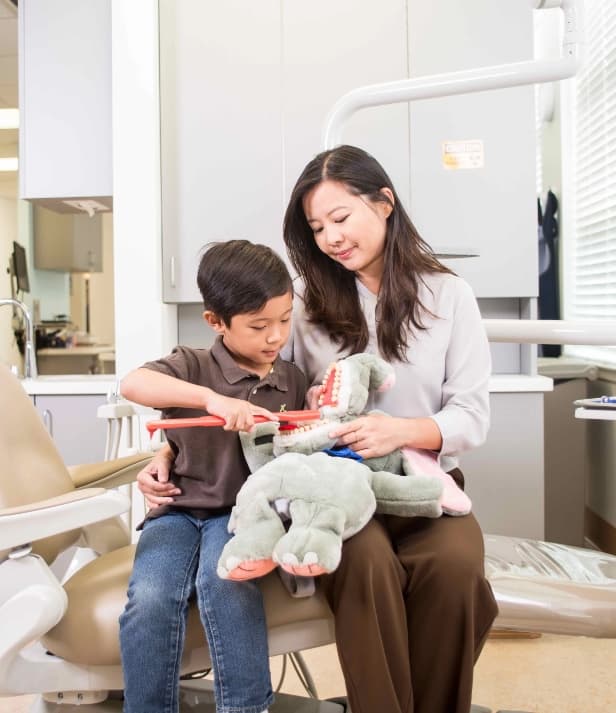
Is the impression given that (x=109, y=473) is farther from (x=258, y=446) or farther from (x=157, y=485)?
(x=258, y=446)

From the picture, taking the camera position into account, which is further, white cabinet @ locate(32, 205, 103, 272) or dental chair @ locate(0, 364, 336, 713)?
white cabinet @ locate(32, 205, 103, 272)

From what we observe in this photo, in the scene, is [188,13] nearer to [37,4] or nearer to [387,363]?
[37,4]

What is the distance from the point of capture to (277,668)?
80.9 inches

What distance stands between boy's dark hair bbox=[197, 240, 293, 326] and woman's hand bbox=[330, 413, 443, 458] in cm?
24

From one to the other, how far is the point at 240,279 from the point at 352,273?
348mm

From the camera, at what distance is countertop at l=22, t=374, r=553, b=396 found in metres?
2.32

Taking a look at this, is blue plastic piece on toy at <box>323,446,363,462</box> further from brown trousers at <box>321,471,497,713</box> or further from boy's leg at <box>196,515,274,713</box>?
boy's leg at <box>196,515,274,713</box>

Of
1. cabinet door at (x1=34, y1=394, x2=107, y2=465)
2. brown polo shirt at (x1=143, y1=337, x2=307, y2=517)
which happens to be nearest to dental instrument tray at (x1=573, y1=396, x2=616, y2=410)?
brown polo shirt at (x1=143, y1=337, x2=307, y2=517)

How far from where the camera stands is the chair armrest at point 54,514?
0.98 metres

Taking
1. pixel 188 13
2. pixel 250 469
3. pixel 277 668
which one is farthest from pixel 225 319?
pixel 188 13

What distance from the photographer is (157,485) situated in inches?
46.2

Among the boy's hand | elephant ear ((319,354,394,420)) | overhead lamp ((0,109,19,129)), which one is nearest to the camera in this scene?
the boy's hand

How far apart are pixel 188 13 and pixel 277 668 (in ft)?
6.85

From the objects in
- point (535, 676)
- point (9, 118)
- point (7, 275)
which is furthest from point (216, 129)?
point (7, 275)
